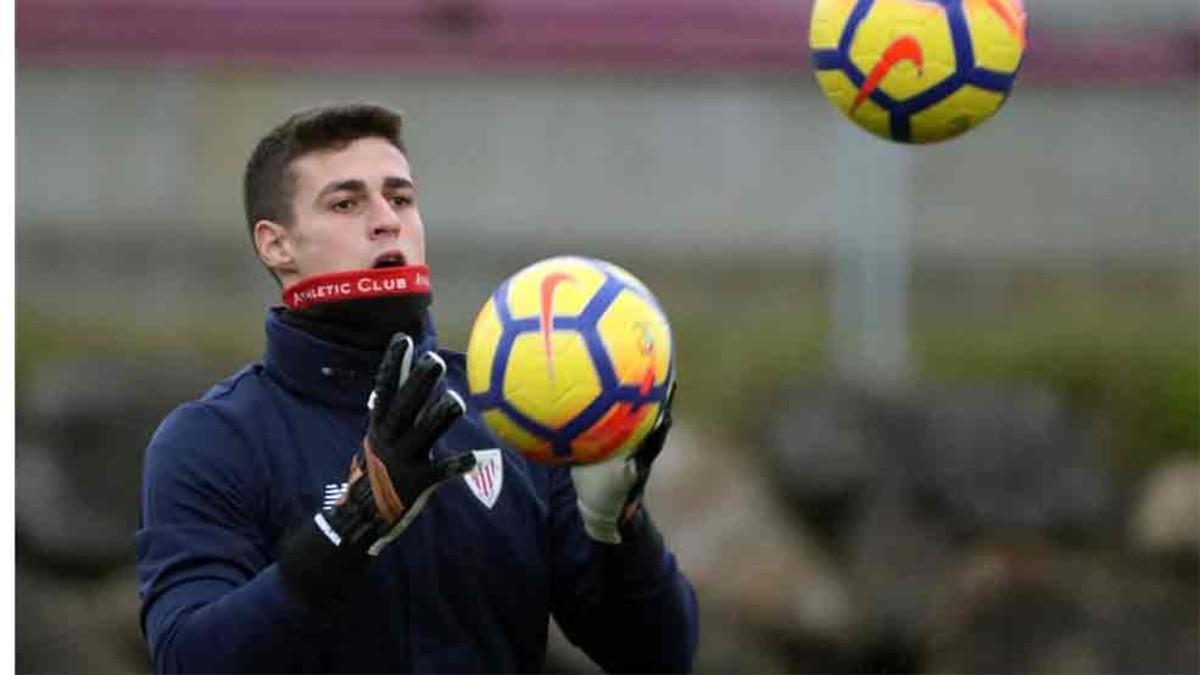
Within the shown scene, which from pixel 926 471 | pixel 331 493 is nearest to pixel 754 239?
pixel 926 471

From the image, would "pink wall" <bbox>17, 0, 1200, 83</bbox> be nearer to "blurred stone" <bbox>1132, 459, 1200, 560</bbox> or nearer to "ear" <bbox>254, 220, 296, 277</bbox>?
"blurred stone" <bbox>1132, 459, 1200, 560</bbox>

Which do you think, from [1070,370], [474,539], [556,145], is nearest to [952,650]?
[1070,370]

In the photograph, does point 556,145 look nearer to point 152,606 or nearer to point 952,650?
point 952,650

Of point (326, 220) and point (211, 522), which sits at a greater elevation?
point (326, 220)

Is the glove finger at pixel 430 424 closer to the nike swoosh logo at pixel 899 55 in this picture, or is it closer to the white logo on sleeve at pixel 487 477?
the white logo on sleeve at pixel 487 477

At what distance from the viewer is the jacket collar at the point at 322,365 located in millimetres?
6574

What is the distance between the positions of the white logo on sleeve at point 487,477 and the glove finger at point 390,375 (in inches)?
27.5

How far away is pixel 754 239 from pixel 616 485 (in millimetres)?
7209

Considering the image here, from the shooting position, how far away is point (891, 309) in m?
12.4

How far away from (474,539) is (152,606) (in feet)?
2.42

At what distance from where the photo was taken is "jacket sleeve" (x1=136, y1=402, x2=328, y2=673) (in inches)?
240

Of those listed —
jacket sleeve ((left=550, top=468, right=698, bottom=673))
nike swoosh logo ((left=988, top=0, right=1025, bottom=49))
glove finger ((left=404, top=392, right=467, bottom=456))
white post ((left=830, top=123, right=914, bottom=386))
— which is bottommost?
white post ((left=830, top=123, right=914, bottom=386))

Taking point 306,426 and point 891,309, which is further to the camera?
point 891,309

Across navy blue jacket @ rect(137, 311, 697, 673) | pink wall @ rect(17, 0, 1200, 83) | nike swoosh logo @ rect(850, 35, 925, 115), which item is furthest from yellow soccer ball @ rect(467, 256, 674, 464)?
pink wall @ rect(17, 0, 1200, 83)
